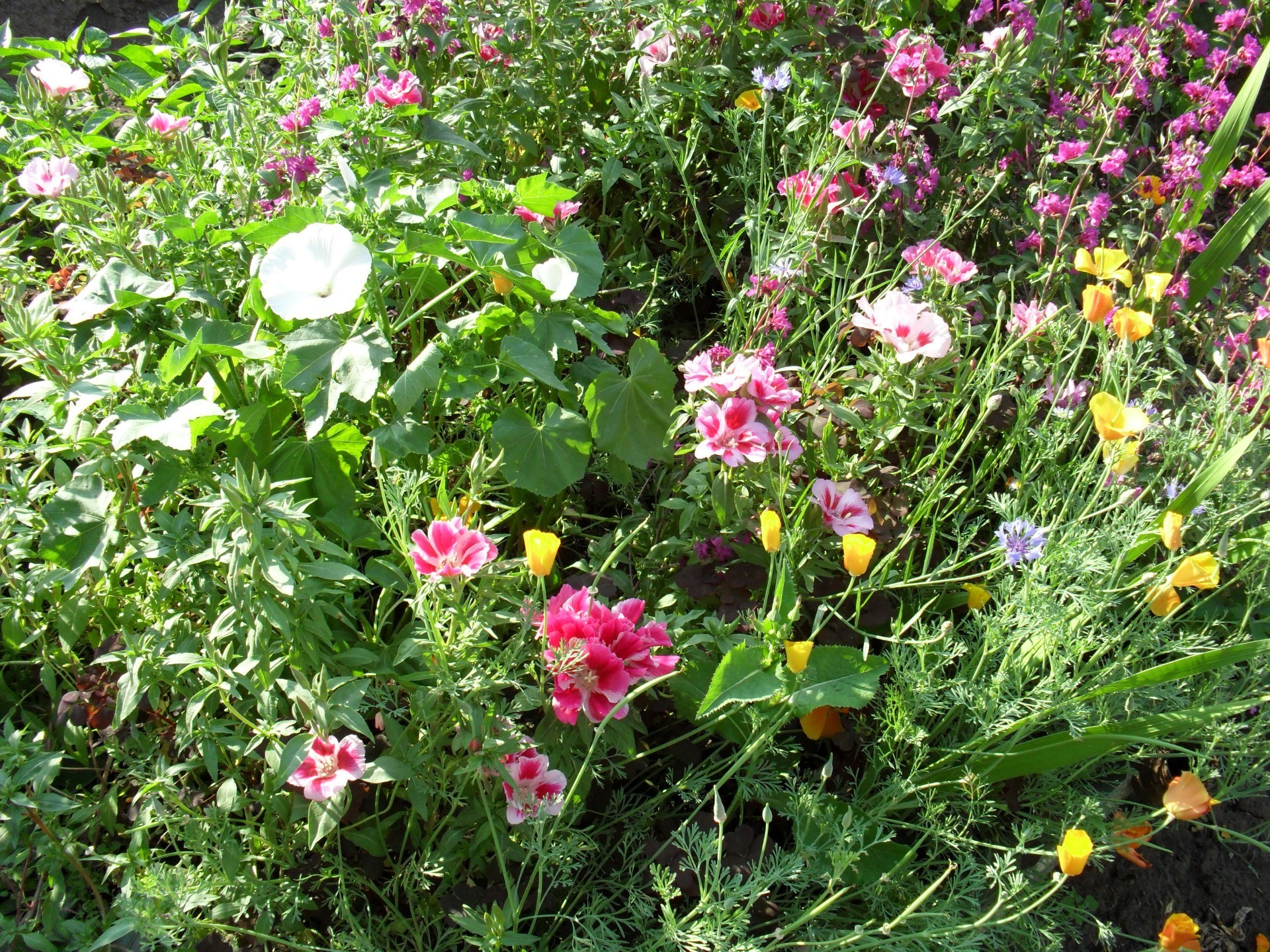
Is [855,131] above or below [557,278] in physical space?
above

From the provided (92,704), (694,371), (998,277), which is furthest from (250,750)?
(998,277)

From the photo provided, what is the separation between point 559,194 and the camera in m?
1.58

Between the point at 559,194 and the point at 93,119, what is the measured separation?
1070 millimetres

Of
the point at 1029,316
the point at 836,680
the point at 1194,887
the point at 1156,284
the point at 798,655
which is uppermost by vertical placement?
the point at 1156,284

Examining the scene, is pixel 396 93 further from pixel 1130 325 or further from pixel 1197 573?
pixel 1197 573

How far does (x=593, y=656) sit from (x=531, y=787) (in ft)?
0.67

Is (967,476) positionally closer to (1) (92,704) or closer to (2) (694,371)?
(2) (694,371)

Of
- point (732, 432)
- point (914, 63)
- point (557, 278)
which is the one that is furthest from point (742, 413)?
point (914, 63)

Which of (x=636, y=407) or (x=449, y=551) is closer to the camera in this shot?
(x=449, y=551)

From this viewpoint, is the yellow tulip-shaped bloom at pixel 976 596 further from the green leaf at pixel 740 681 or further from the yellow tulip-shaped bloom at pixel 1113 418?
the green leaf at pixel 740 681

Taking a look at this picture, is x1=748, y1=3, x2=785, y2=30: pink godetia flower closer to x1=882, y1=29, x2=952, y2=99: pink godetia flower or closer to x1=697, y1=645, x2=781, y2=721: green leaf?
x1=882, y1=29, x2=952, y2=99: pink godetia flower

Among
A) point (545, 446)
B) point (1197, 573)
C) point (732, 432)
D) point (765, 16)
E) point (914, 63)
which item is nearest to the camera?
point (1197, 573)

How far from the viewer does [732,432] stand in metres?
1.42

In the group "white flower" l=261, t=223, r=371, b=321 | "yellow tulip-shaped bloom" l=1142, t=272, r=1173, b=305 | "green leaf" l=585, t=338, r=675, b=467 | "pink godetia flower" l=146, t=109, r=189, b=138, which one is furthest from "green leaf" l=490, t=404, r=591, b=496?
"yellow tulip-shaped bloom" l=1142, t=272, r=1173, b=305
